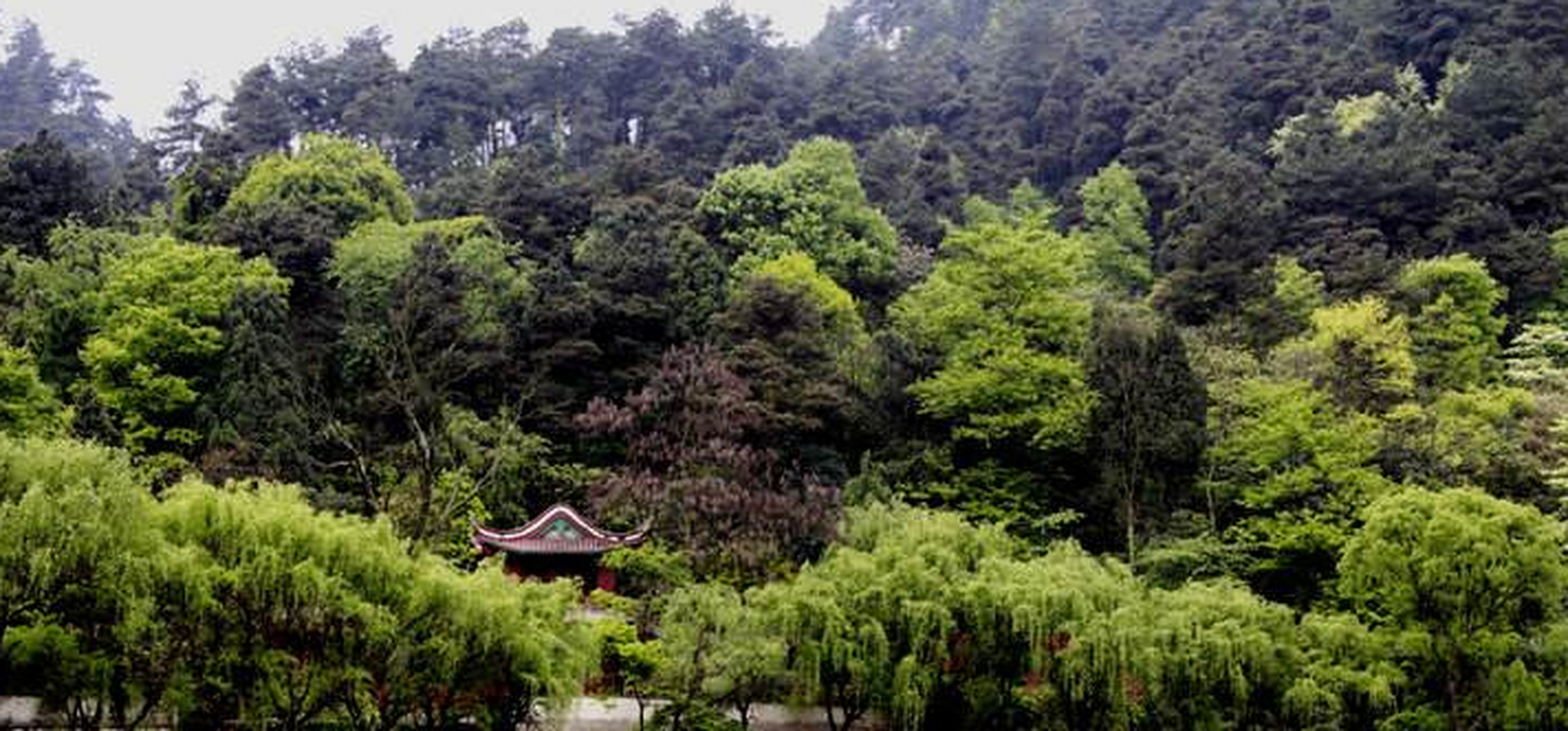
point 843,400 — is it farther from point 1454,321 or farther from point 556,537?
point 1454,321

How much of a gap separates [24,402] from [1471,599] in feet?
73.5

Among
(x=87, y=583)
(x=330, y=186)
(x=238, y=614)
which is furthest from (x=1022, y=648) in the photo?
(x=330, y=186)

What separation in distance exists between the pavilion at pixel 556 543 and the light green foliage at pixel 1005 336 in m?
7.19

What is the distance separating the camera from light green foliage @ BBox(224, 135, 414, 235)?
36312mm

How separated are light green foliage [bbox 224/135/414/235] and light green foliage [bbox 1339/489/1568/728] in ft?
85.8

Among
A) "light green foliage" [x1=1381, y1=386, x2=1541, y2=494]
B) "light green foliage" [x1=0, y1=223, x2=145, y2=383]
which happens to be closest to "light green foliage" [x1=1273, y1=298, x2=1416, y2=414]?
"light green foliage" [x1=1381, y1=386, x2=1541, y2=494]

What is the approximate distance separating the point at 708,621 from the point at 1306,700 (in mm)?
7911

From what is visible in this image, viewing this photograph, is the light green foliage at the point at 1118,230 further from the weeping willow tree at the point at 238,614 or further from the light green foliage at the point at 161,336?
Answer: the weeping willow tree at the point at 238,614

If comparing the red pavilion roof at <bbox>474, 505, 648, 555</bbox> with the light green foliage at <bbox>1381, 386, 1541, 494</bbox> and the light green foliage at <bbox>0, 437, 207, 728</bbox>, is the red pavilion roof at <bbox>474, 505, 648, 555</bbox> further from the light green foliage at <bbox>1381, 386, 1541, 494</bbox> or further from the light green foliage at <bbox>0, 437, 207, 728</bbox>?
the light green foliage at <bbox>1381, 386, 1541, 494</bbox>

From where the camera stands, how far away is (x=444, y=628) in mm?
17141

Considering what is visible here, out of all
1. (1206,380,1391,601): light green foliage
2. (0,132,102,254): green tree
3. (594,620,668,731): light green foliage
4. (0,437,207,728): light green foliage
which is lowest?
(594,620,668,731): light green foliage

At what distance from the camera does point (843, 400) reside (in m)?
28.0

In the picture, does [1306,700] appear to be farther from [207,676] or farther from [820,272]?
[820,272]

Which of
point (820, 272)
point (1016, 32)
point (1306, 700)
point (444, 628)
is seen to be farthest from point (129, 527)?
point (1016, 32)
